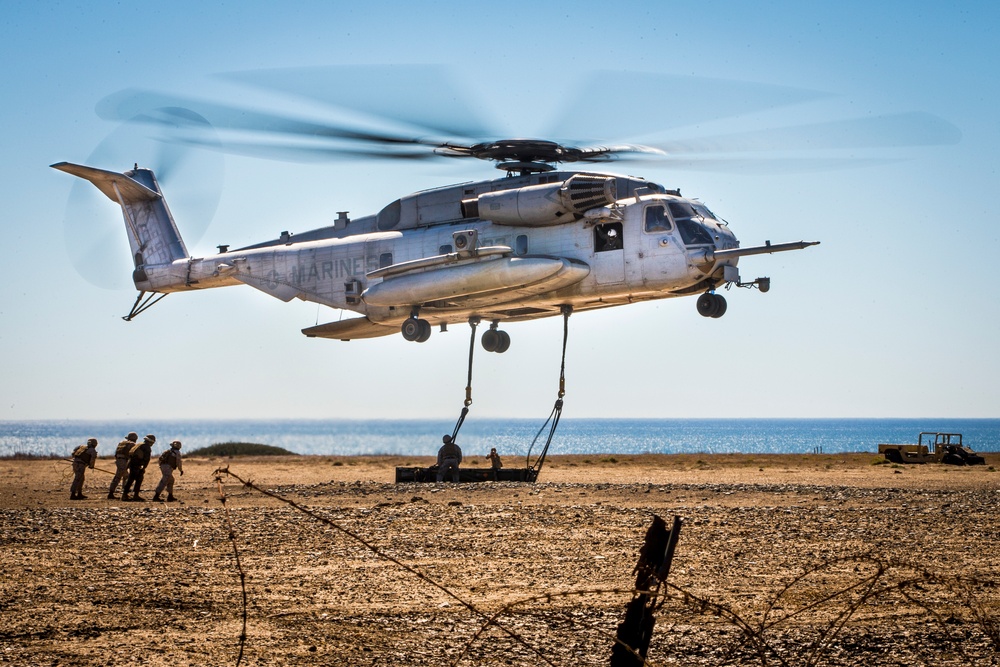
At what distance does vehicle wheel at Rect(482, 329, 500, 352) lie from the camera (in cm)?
2828

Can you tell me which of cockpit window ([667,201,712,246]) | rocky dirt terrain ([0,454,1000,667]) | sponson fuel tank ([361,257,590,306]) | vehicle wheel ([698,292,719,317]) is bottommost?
rocky dirt terrain ([0,454,1000,667])

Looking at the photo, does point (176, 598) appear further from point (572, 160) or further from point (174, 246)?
point (174, 246)

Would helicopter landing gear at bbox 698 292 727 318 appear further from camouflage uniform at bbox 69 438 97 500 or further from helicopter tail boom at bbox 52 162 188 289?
helicopter tail boom at bbox 52 162 188 289

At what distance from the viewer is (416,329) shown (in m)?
26.9

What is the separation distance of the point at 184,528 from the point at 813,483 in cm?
1457

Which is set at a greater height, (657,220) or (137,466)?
(657,220)

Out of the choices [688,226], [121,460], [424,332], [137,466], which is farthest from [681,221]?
[121,460]

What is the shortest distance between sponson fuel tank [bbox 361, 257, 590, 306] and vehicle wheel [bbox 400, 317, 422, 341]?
0.64 m

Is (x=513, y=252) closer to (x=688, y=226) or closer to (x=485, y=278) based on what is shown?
(x=485, y=278)

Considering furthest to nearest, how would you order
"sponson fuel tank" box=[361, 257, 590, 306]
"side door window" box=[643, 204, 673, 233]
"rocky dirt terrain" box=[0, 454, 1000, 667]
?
"sponson fuel tank" box=[361, 257, 590, 306], "side door window" box=[643, 204, 673, 233], "rocky dirt terrain" box=[0, 454, 1000, 667]

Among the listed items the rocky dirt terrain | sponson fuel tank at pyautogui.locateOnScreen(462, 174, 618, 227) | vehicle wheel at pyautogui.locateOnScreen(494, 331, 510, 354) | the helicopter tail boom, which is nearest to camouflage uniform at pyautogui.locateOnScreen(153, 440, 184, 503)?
the rocky dirt terrain

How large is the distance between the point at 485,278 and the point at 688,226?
4282 mm

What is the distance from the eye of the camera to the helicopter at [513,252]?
2403 centimetres

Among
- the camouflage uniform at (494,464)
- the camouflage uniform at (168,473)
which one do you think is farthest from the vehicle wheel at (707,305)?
the camouflage uniform at (168,473)
